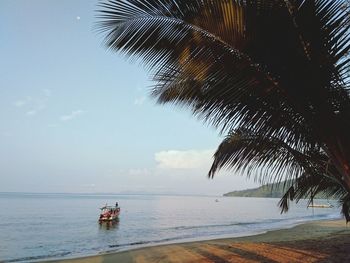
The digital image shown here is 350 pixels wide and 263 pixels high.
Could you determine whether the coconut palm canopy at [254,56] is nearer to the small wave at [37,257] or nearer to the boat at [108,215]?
the small wave at [37,257]

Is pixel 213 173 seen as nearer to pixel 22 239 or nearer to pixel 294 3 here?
pixel 294 3

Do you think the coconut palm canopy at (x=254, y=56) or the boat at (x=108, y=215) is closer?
the coconut palm canopy at (x=254, y=56)

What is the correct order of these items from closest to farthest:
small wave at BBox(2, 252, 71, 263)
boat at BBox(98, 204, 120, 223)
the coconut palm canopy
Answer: the coconut palm canopy
small wave at BBox(2, 252, 71, 263)
boat at BBox(98, 204, 120, 223)

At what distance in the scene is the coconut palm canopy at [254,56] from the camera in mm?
2939

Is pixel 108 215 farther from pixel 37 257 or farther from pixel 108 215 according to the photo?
pixel 37 257

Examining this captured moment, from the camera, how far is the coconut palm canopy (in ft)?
9.64

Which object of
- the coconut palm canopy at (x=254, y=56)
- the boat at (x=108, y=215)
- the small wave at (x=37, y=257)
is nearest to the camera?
the coconut palm canopy at (x=254, y=56)

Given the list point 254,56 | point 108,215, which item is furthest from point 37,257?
point 108,215

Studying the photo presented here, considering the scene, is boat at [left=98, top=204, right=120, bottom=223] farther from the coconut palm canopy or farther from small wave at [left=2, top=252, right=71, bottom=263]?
the coconut palm canopy

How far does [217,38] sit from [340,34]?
3.19 feet

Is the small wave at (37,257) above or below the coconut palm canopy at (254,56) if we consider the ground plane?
below

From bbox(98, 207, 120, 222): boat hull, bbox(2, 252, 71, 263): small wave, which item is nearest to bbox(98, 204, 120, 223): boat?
bbox(98, 207, 120, 222): boat hull

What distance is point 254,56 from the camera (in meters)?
3.07

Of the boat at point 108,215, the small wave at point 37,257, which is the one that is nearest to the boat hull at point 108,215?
the boat at point 108,215
